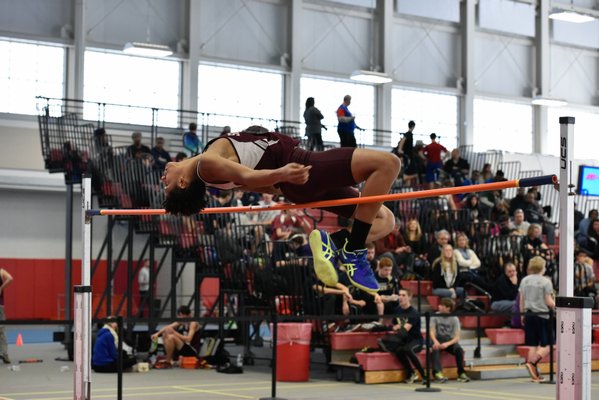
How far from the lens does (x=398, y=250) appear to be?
16.3 m

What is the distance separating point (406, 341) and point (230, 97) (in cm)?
1400

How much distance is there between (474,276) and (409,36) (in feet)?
47.0

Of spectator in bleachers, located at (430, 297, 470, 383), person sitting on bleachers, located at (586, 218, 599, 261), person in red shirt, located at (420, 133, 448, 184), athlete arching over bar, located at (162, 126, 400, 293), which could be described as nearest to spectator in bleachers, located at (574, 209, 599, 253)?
person sitting on bleachers, located at (586, 218, 599, 261)

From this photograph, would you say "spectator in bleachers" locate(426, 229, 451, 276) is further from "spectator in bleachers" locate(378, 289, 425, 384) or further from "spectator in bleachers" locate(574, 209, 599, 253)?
"spectator in bleachers" locate(574, 209, 599, 253)

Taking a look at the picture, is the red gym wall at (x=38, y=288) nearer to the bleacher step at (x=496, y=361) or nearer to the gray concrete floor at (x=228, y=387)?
the gray concrete floor at (x=228, y=387)

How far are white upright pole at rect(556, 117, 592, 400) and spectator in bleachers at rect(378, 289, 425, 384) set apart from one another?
7.54 m

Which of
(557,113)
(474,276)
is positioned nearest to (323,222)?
(474,276)

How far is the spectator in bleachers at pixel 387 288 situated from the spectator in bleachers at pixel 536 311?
183 centimetres

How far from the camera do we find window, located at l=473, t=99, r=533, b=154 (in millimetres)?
30172

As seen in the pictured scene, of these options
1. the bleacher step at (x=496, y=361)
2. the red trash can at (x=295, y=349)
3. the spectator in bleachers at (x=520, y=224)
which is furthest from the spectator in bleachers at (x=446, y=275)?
the spectator in bleachers at (x=520, y=224)

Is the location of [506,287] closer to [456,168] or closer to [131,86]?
[456,168]

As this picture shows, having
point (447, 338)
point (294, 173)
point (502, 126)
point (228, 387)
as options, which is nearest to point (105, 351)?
point (228, 387)

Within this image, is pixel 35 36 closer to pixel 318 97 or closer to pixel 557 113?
pixel 318 97

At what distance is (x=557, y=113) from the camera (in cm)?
3159
